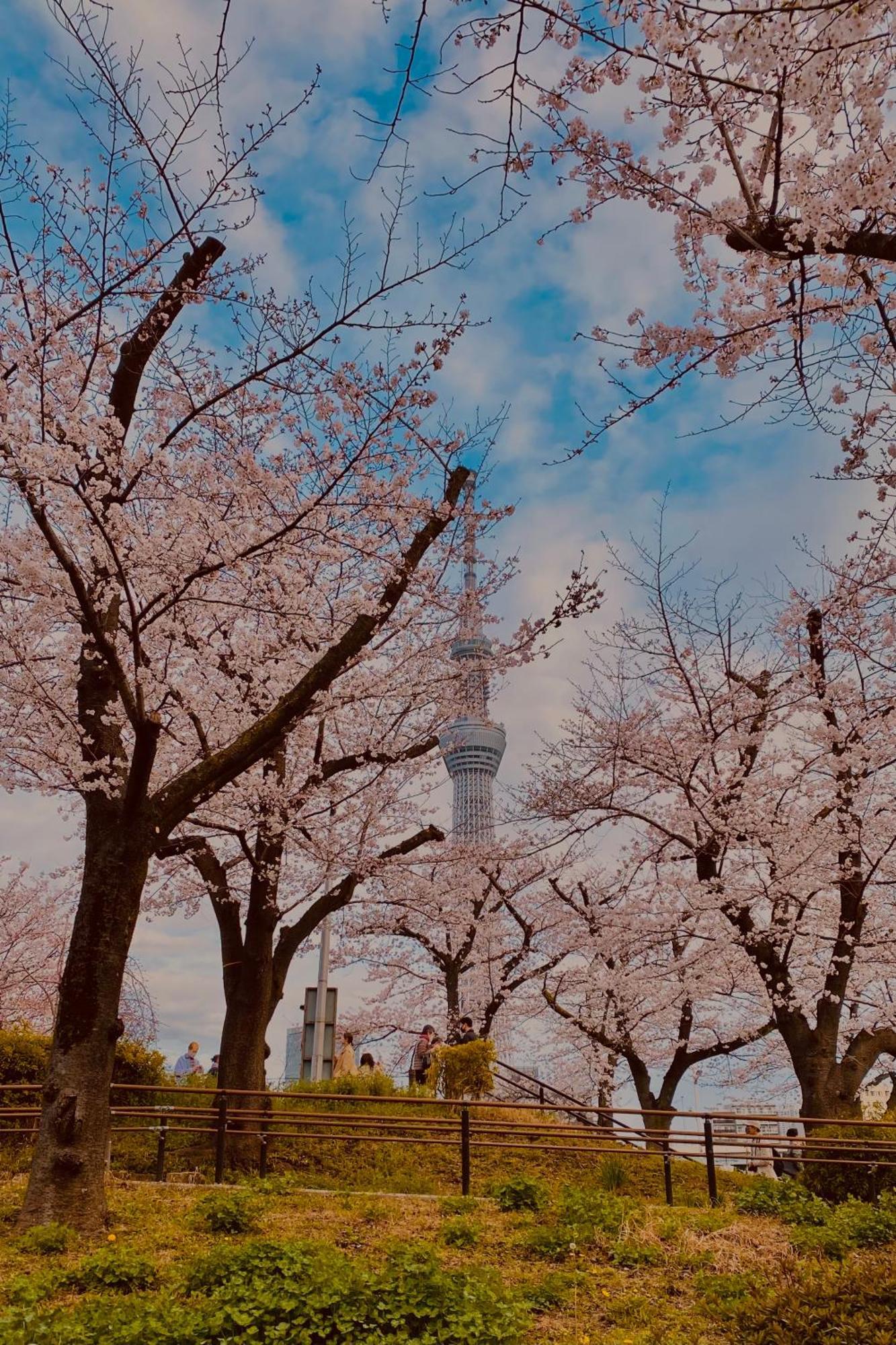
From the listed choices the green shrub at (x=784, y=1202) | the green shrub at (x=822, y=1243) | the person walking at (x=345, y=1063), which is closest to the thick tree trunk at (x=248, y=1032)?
the person walking at (x=345, y=1063)

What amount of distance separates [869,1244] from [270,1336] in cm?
484

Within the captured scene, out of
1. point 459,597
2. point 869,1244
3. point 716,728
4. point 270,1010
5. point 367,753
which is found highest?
point 459,597

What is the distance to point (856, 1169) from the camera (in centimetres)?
960

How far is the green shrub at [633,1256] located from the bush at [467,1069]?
22.8 ft

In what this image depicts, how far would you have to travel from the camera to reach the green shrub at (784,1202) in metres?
8.33

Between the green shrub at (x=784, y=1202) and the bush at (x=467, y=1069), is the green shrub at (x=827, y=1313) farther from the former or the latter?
the bush at (x=467, y=1069)

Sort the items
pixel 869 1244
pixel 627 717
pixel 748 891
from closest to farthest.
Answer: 1. pixel 869 1244
2. pixel 748 891
3. pixel 627 717

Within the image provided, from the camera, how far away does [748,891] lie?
14.3 metres

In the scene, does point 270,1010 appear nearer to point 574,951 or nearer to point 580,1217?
point 580,1217

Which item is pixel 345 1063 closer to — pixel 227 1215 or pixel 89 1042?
pixel 227 1215

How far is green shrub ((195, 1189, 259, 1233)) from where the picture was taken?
7.39 m

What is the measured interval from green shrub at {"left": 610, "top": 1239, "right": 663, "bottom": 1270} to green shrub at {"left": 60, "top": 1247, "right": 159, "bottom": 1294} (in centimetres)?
327

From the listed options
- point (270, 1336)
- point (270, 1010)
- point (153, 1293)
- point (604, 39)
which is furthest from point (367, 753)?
point (604, 39)

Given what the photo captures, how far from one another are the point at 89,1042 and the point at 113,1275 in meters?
Result: 1.93
